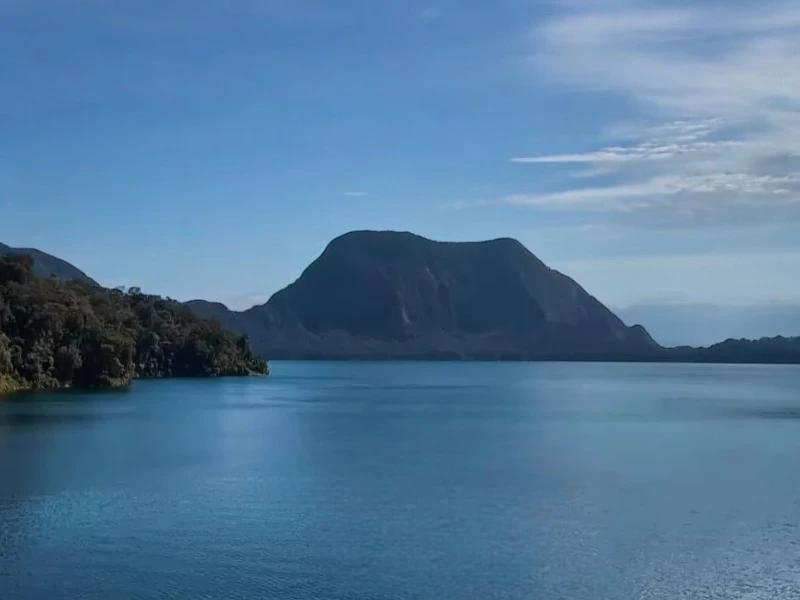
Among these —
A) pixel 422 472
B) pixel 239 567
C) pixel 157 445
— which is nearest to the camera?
pixel 239 567

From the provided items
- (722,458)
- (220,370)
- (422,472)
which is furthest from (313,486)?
(220,370)

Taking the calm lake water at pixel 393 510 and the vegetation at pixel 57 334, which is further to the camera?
the vegetation at pixel 57 334

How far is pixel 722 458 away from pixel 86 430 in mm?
31971

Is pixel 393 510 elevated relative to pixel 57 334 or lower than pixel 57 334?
lower

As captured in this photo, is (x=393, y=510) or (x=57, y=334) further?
(x=57, y=334)

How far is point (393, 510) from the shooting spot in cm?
3241

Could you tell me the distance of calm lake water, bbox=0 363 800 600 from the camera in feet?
78.0

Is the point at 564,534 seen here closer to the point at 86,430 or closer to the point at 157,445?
the point at 157,445

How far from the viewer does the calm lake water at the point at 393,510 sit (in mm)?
23766

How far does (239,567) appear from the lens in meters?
24.7

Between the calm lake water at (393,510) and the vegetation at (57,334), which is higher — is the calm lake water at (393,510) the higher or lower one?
the lower one

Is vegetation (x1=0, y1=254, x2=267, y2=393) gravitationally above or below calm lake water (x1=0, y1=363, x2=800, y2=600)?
above

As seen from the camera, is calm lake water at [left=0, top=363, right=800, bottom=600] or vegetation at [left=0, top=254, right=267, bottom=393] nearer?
calm lake water at [left=0, top=363, right=800, bottom=600]

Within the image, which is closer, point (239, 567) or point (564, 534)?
point (239, 567)
